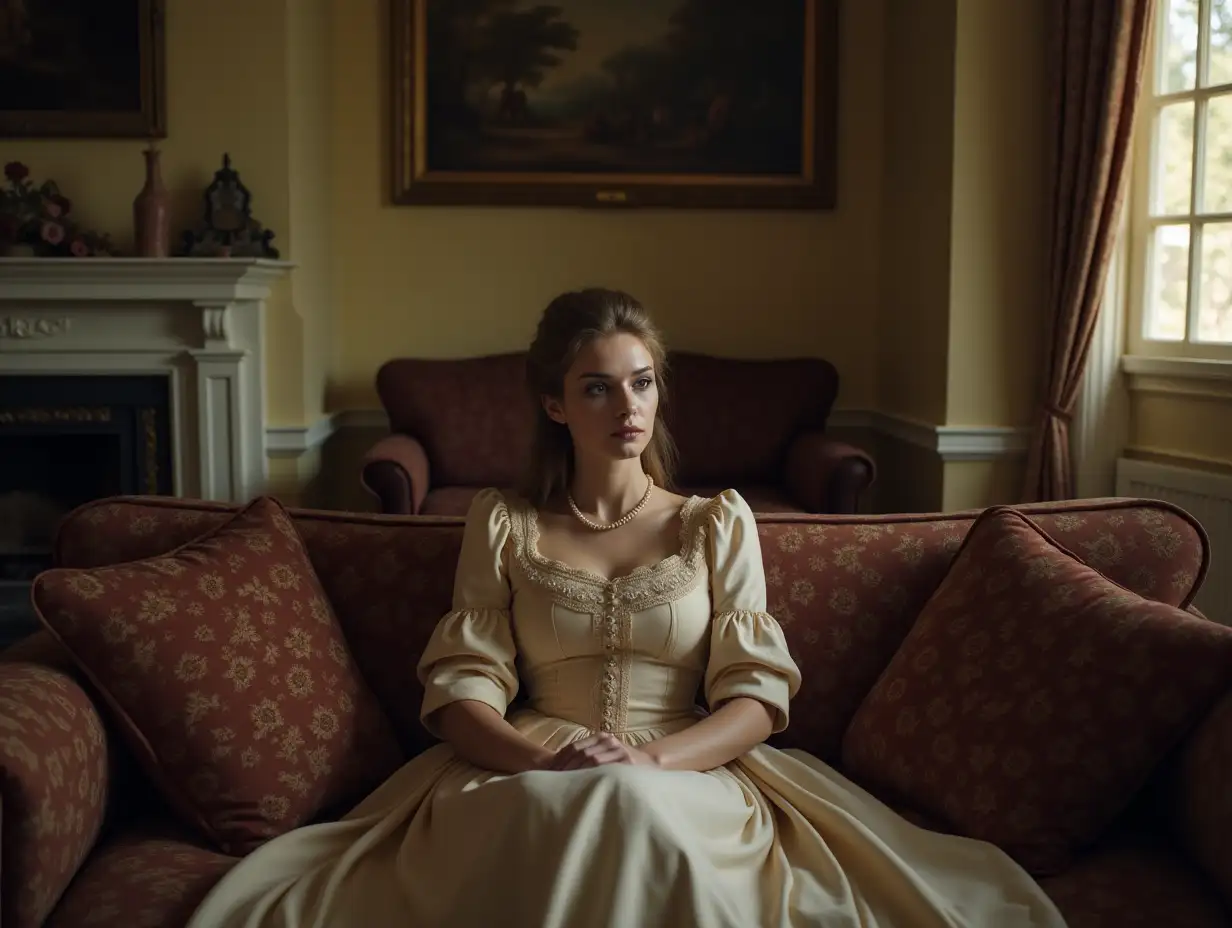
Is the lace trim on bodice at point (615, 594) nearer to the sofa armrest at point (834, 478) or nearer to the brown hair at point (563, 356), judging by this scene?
the brown hair at point (563, 356)

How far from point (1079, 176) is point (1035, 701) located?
2445 millimetres

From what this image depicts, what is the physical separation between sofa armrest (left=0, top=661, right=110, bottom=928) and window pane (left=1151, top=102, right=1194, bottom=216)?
3.17 metres

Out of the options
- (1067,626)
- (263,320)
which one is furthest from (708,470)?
(1067,626)

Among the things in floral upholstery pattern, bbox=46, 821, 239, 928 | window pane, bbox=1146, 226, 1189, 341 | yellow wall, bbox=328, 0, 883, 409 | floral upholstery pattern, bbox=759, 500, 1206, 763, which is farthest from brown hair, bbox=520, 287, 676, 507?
yellow wall, bbox=328, 0, 883, 409

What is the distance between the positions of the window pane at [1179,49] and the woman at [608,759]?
2302mm

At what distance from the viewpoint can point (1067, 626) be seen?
185 centimetres

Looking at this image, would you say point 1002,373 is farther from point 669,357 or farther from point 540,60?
point 540,60

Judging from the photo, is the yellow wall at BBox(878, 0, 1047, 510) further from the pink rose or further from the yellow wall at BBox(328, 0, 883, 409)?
the pink rose

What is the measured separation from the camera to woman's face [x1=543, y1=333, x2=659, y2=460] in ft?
6.59

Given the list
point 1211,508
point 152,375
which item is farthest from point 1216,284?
point 152,375

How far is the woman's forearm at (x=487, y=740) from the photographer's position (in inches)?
71.6

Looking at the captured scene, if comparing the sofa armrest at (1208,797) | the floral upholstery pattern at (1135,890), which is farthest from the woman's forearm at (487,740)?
the sofa armrest at (1208,797)

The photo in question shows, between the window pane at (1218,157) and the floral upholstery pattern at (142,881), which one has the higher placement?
the window pane at (1218,157)

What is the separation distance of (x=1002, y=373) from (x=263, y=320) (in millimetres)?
2275
